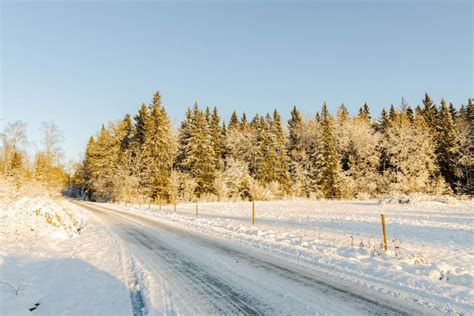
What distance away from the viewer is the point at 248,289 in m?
5.41

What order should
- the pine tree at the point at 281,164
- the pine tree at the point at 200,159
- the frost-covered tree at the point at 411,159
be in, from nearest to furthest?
the pine tree at the point at 200,159 < the frost-covered tree at the point at 411,159 < the pine tree at the point at 281,164

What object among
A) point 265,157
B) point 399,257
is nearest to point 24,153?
point 265,157

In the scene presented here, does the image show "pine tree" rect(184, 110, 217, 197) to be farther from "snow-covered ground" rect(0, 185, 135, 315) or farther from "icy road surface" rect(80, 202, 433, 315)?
"icy road surface" rect(80, 202, 433, 315)

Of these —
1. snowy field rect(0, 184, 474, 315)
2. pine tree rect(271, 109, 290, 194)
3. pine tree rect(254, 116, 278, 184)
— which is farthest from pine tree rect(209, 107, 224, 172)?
snowy field rect(0, 184, 474, 315)

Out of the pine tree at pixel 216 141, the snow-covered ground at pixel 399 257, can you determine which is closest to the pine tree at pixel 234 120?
the pine tree at pixel 216 141

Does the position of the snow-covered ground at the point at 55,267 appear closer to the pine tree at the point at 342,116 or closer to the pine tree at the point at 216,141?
the pine tree at the point at 216,141

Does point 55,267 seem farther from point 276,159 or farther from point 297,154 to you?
point 297,154

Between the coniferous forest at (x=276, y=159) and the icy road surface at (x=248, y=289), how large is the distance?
33674mm

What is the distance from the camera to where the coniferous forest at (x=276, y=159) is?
4238 cm

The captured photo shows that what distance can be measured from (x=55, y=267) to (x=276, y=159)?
144 feet

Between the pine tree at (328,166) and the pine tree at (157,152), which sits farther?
the pine tree at (328,166)

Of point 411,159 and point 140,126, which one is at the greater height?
point 140,126

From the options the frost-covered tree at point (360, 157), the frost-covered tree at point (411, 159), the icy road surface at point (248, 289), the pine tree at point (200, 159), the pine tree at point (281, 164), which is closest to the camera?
the icy road surface at point (248, 289)

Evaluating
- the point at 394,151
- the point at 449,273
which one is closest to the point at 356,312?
the point at 449,273
